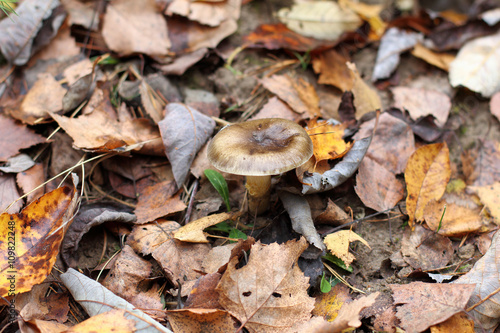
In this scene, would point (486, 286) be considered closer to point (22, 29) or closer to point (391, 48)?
point (391, 48)

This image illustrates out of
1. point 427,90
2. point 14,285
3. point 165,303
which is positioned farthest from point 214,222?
point 427,90

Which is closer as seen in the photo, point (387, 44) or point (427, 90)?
point (427, 90)

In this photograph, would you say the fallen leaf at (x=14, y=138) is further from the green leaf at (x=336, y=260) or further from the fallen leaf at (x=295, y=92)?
the green leaf at (x=336, y=260)

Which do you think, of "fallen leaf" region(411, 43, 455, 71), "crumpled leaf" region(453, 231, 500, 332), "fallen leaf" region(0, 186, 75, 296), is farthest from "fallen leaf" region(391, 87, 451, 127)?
"fallen leaf" region(0, 186, 75, 296)

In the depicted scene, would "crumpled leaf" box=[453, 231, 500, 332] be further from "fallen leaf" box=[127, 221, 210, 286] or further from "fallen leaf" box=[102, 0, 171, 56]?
"fallen leaf" box=[102, 0, 171, 56]

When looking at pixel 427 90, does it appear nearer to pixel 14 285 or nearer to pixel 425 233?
pixel 425 233

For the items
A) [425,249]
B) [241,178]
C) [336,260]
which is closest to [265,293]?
[336,260]
